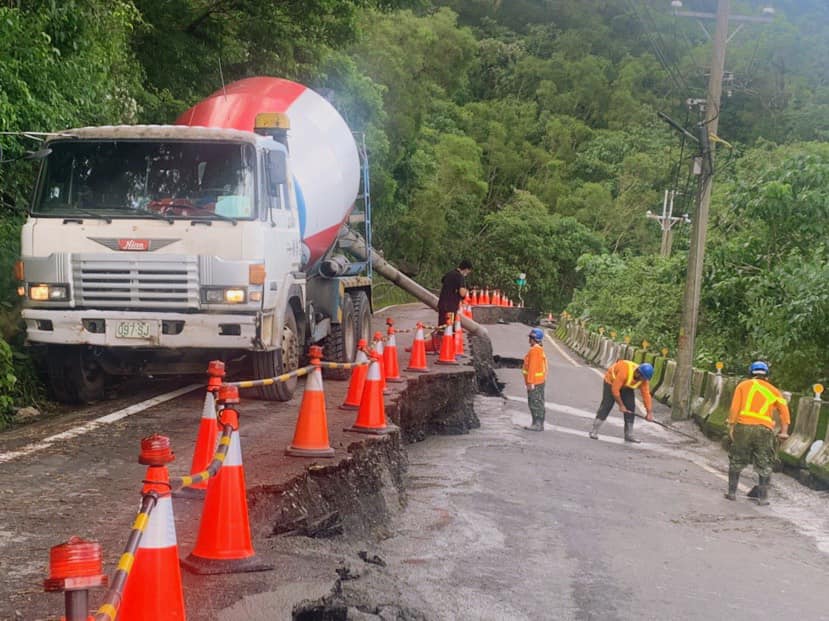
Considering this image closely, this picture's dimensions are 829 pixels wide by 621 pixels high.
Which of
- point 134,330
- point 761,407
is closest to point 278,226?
point 134,330

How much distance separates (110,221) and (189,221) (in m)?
0.74

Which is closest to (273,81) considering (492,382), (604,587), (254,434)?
(254,434)

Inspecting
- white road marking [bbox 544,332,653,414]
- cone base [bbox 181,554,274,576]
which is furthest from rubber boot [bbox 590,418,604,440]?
cone base [bbox 181,554,274,576]

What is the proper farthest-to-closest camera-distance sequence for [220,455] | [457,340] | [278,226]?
[457,340]
[278,226]
[220,455]

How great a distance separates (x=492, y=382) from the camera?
22.9 m

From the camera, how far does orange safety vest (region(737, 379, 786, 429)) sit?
13.1 metres

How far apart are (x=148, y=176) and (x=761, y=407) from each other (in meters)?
7.73

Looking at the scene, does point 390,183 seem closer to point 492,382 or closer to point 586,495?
point 492,382

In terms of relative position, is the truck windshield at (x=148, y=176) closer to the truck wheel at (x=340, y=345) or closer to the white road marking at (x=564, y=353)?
the truck wheel at (x=340, y=345)

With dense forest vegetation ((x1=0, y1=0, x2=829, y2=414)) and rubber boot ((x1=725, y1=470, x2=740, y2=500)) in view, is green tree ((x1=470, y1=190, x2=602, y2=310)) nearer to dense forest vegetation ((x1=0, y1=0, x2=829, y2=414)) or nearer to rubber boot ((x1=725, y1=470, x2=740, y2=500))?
dense forest vegetation ((x1=0, y1=0, x2=829, y2=414))

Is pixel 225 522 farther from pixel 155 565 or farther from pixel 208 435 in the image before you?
pixel 208 435

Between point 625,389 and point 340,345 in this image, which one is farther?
point 625,389

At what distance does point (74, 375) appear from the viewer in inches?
436

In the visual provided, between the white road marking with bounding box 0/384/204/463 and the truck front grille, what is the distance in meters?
1.09
